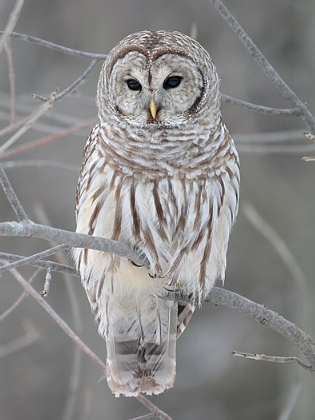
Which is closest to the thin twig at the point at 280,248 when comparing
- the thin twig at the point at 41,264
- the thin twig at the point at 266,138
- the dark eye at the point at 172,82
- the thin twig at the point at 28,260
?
the thin twig at the point at 266,138

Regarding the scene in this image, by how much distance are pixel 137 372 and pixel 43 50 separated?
16.8ft

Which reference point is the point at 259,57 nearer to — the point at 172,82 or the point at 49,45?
the point at 172,82

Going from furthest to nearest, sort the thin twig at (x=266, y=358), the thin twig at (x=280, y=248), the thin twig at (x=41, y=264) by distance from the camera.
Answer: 1. the thin twig at (x=280, y=248)
2. the thin twig at (x=266, y=358)
3. the thin twig at (x=41, y=264)

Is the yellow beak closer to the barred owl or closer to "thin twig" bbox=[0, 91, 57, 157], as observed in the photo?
the barred owl

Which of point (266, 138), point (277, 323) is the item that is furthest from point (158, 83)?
point (266, 138)

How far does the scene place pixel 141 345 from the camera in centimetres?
496

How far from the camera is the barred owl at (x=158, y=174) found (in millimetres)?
4309

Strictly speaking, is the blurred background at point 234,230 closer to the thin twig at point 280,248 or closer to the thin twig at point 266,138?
the thin twig at point 280,248

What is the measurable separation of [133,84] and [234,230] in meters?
4.44

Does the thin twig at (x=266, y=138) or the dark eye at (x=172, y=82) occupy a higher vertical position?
the dark eye at (x=172, y=82)

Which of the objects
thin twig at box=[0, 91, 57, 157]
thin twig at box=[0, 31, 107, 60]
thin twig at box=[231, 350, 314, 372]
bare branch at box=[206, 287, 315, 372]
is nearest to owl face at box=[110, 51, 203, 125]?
thin twig at box=[0, 31, 107, 60]

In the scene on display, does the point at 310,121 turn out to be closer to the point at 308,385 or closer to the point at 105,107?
the point at 105,107

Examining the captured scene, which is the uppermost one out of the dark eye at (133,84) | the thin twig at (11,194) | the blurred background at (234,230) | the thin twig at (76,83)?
the thin twig at (76,83)

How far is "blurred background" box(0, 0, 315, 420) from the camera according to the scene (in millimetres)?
8414
